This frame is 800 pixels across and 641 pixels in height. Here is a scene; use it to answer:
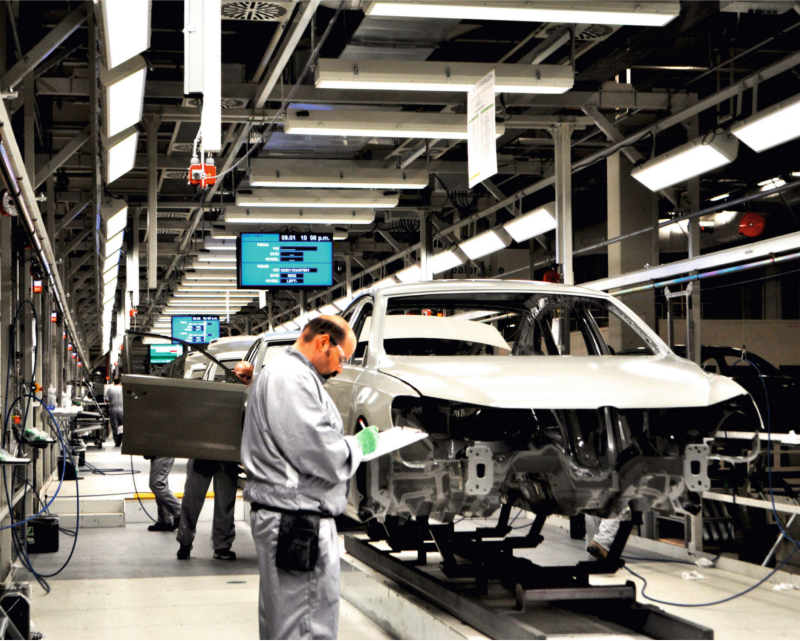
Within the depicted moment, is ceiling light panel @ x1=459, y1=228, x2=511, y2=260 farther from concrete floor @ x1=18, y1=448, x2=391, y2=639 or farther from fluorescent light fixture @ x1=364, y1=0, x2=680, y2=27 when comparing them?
fluorescent light fixture @ x1=364, y1=0, x2=680, y2=27

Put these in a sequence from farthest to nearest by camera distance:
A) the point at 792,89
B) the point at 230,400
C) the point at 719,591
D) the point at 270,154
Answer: the point at 270,154 → the point at 792,89 → the point at 719,591 → the point at 230,400

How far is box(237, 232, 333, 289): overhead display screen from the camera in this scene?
43.0ft

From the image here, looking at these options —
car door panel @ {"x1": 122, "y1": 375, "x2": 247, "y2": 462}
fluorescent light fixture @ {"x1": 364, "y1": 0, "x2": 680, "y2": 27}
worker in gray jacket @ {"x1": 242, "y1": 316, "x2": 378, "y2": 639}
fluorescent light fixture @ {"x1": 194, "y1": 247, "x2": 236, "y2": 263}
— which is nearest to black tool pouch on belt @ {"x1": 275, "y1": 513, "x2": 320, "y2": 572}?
worker in gray jacket @ {"x1": 242, "y1": 316, "x2": 378, "y2": 639}

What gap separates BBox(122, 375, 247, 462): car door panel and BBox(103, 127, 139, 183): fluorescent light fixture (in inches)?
111

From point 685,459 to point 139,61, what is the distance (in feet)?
14.0

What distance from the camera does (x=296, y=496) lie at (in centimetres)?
344

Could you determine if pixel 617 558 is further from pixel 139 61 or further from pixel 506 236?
pixel 506 236

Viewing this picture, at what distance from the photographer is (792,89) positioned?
33.9 ft

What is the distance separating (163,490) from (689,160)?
607 centimetres

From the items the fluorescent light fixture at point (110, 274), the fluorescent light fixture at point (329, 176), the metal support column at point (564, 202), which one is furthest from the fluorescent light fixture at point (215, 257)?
the metal support column at point (564, 202)

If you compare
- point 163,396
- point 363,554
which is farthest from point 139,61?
point 363,554

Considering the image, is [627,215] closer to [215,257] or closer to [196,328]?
[215,257]

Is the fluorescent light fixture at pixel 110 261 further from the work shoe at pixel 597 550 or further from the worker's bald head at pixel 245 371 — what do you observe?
the work shoe at pixel 597 550

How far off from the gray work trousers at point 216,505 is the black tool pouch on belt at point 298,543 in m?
4.41
